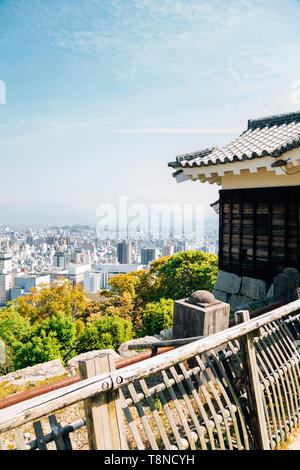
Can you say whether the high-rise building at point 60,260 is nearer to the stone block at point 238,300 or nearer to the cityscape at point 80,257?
the cityscape at point 80,257

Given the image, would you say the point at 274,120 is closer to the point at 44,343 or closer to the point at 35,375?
the point at 35,375

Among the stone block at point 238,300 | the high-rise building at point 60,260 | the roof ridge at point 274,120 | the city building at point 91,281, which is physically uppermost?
the roof ridge at point 274,120

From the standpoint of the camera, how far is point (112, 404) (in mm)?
1550

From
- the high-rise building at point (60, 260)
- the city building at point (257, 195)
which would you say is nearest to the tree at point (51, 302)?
the city building at point (257, 195)

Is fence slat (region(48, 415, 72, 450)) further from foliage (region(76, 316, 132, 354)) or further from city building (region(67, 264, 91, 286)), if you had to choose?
city building (region(67, 264, 91, 286))

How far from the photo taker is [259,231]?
6.52 meters

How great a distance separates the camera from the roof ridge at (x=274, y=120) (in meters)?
7.18

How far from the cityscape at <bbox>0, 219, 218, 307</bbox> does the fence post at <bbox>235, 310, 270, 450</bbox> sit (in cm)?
3616

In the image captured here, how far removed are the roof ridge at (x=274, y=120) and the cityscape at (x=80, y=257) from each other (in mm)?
31734

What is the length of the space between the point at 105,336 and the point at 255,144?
Answer: 5943 millimetres

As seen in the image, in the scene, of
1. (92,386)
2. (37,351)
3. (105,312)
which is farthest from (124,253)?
(92,386)

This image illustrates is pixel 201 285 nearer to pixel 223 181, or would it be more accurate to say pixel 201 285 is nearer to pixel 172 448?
pixel 223 181

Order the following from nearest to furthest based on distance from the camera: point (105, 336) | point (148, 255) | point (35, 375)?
point (35, 375), point (105, 336), point (148, 255)

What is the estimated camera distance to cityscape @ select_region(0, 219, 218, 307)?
59.0m
